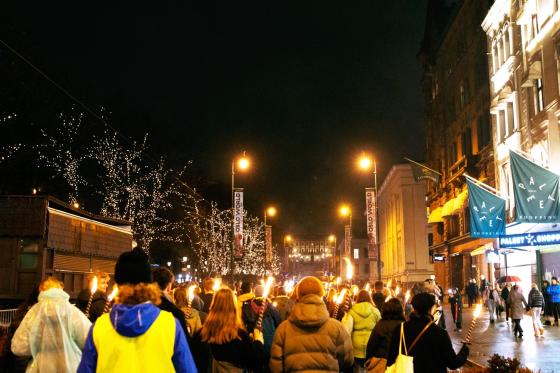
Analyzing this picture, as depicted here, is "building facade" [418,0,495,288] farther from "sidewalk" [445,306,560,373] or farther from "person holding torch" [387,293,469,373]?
"person holding torch" [387,293,469,373]

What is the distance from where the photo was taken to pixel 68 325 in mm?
6488

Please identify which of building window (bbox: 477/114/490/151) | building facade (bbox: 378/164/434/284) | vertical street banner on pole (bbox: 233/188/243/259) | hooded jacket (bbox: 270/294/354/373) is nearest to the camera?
hooded jacket (bbox: 270/294/354/373)

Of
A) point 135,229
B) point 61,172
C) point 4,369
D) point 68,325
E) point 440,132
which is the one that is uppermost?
point 440,132

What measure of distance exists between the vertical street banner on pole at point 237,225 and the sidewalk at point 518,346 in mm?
12120

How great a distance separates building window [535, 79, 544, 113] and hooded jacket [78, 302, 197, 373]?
1034 inches

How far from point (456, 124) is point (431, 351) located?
40.3 meters

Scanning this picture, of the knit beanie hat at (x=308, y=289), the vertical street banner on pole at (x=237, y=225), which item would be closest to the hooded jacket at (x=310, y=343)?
the knit beanie hat at (x=308, y=289)

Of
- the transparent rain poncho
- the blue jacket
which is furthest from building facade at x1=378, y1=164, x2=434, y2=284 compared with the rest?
the transparent rain poncho

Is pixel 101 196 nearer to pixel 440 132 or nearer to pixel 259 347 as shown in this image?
pixel 440 132

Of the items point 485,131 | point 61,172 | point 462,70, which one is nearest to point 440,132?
point 462,70

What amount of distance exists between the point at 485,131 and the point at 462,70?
280 inches

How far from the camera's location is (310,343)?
586cm

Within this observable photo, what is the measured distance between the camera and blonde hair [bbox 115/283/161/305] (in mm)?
3967

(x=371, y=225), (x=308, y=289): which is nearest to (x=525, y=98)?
(x=371, y=225)
